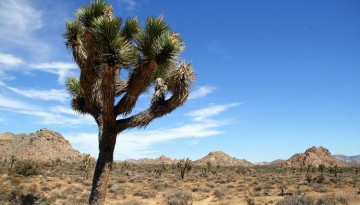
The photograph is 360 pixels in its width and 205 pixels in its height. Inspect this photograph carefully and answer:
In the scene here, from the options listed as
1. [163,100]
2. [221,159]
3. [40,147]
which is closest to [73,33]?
[163,100]

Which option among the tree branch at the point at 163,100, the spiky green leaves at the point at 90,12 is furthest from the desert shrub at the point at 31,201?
the spiky green leaves at the point at 90,12

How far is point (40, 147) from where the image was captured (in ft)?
286

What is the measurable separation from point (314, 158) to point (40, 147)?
73.8 m

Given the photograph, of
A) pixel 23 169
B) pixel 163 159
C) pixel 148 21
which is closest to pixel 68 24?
pixel 148 21

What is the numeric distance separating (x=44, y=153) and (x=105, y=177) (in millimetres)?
81699

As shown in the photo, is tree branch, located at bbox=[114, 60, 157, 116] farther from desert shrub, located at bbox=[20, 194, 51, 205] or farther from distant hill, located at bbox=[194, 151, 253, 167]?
distant hill, located at bbox=[194, 151, 253, 167]

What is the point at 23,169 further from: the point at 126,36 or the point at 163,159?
the point at 163,159

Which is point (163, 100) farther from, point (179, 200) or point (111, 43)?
point (179, 200)

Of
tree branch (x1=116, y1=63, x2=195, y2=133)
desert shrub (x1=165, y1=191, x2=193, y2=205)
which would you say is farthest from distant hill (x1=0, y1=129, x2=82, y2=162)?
tree branch (x1=116, y1=63, x2=195, y2=133)

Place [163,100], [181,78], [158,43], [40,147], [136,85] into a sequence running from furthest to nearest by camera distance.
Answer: [40,147], [163,100], [181,78], [136,85], [158,43]

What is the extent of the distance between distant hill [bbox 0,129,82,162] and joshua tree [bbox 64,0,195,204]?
7461 centimetres

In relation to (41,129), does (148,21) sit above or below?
below

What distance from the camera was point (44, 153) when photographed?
85312 millimetres

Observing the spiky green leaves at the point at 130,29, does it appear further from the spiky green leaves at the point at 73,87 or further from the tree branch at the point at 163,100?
the spiky green leaves at the point at 73,87
